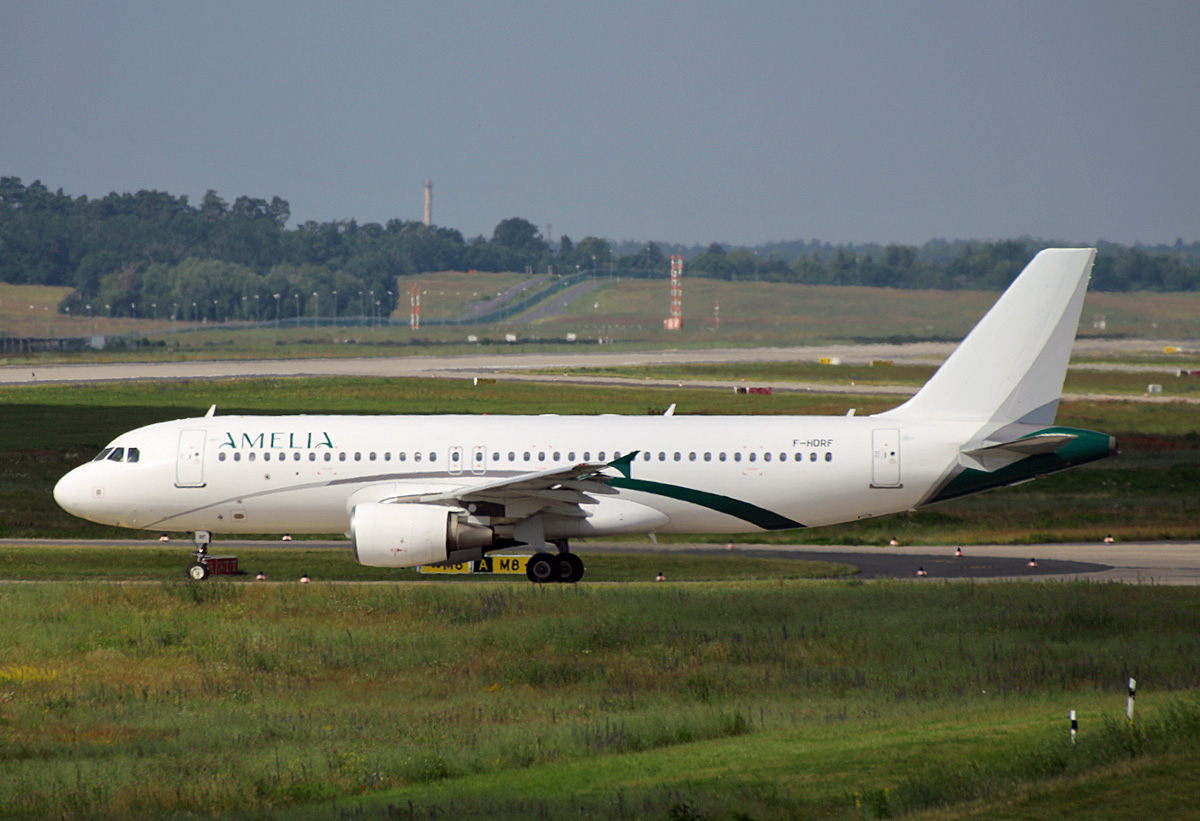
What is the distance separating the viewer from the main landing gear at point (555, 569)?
1234 inches

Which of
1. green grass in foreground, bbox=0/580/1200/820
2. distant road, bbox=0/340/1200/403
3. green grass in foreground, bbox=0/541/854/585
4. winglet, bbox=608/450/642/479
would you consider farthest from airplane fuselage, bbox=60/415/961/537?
distant road, bbox=0/340/1200/403

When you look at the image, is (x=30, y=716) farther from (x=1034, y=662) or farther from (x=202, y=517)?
(x=1034, y=662)

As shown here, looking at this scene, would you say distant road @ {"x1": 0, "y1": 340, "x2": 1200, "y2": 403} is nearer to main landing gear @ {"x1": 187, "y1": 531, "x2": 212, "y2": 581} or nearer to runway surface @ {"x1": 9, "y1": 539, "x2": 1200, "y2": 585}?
runway surface @ {"x1": 9, "y1": 539, "x2": 1200, "y2": 585}

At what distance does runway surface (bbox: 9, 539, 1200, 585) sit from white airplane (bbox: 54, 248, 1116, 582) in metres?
2.59

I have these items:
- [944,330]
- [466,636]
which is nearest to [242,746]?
[466,636]

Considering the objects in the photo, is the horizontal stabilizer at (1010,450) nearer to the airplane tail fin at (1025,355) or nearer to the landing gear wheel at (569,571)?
the airplane tail fin at (1025,355)

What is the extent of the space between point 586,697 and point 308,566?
47.9ft

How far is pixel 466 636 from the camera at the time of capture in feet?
80.6

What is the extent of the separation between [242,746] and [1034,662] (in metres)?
12.9

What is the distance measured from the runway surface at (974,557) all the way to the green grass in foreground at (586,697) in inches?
151

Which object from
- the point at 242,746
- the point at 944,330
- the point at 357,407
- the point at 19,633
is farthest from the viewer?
the point at 944,330

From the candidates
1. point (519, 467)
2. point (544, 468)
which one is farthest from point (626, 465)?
point (519, 467)

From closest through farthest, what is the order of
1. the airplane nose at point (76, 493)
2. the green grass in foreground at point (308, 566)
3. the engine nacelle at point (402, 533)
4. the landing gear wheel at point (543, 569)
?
the engine nacelle at point (402, 533)
the landing gear wheel at point (543, 569)
the airplane nose at point (76, 493)
the green grass in foreground at point (308, 566)

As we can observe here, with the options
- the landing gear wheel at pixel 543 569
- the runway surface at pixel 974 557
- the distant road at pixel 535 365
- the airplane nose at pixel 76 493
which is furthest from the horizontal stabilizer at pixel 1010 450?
the distant road at pixel 535 365
